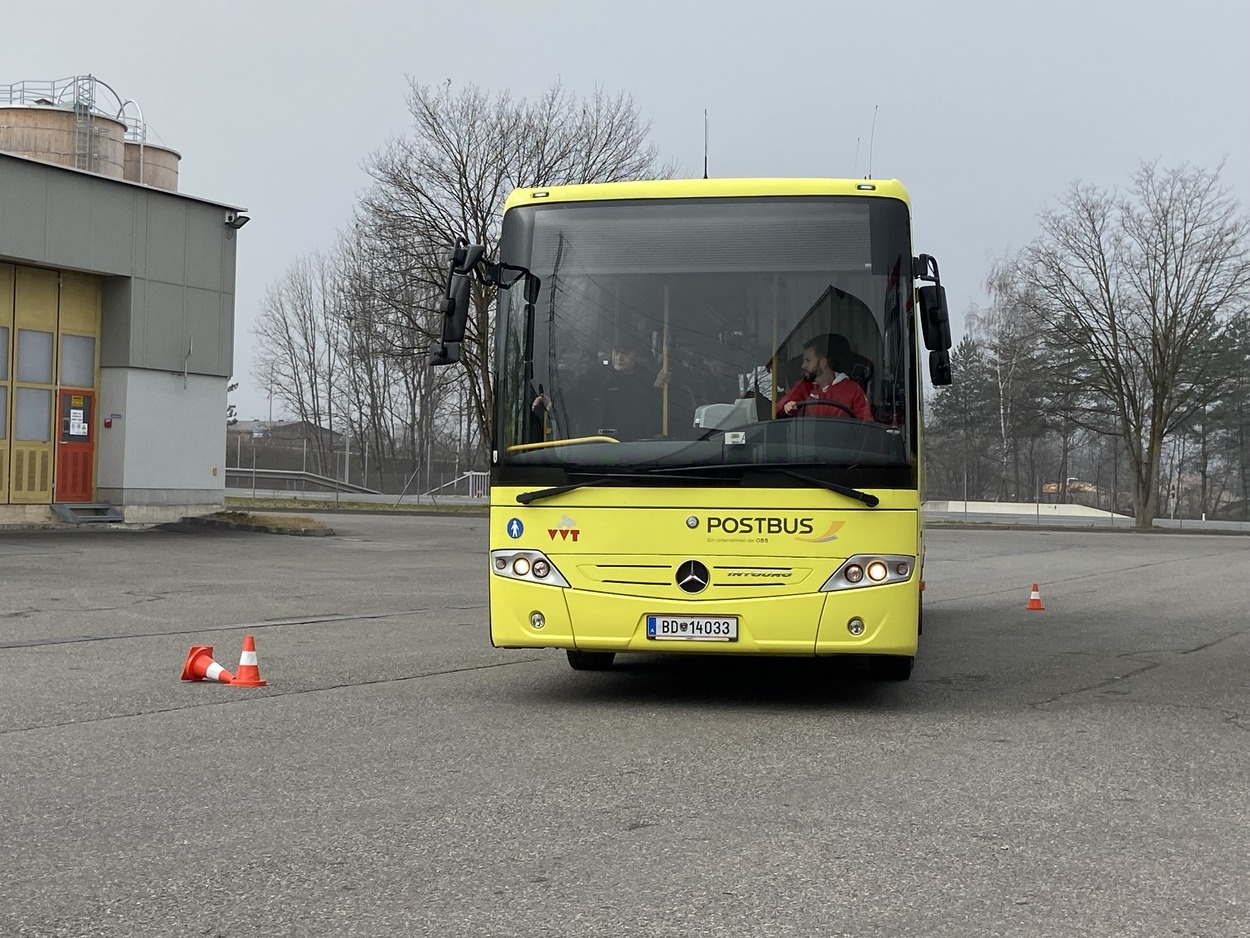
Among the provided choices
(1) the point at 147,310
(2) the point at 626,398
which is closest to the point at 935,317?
(2) the point at 626,398

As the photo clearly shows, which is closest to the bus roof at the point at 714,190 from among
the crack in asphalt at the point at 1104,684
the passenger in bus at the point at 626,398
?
the passenger in bus at the point at 626,398

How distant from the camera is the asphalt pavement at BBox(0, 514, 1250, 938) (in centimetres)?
442

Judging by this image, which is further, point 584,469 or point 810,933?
point 584,469

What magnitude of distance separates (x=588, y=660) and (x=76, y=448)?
65.5ft

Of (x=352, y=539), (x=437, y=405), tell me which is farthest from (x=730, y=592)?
(x=437, y=405)

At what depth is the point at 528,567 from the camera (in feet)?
28.0

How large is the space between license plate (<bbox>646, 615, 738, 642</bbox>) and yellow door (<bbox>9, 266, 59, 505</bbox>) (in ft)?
69.2

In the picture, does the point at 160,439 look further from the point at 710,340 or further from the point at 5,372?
the point at 710,340

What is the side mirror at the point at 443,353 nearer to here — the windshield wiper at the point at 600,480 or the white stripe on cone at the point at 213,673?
the windshield wiper at the point at 600,480

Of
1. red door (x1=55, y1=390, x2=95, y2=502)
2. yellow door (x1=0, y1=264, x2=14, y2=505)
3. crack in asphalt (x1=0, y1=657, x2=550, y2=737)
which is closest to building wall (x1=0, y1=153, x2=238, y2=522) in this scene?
red door (x1=55, y1=390, x2=95, y2=502)

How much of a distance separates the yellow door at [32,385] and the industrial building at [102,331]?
26 mm

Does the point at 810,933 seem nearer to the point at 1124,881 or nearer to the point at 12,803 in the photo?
the point at 1124,881

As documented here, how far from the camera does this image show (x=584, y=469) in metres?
8.48

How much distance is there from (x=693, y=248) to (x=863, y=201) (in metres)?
1.06
